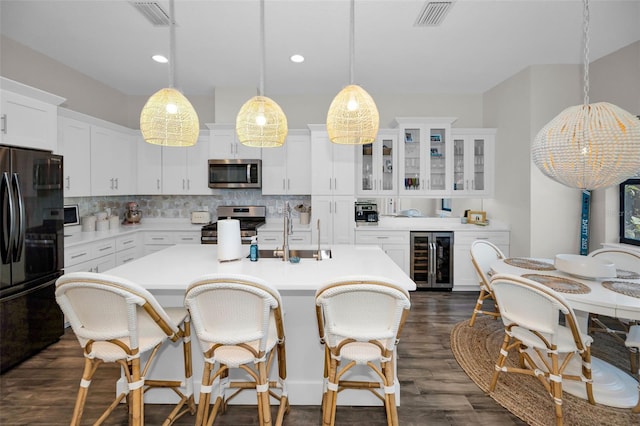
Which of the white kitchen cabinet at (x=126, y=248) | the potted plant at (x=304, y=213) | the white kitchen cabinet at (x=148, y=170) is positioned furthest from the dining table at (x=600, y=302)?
the white kitchen cabinet at (x=148, y=170)

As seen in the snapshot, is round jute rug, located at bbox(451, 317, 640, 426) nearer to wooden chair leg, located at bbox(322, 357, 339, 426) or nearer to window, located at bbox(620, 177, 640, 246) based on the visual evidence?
A: wooden chair leg, located at bbox(322, 357, 339, 426)

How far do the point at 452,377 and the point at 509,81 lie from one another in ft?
13.0

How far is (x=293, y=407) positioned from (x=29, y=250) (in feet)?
8.43

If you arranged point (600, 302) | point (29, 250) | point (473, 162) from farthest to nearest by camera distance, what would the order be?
1. point (473, 162)
2. point (29, 250)
3. point (600, 302)

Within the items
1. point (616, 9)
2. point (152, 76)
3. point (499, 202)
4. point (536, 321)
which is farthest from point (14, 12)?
point (499, 202)

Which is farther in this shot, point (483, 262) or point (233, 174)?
point (233, 174)

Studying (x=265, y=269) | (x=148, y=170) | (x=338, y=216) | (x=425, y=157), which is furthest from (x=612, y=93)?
(x=148, y=170)

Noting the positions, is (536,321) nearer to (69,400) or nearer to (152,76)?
(69,400)

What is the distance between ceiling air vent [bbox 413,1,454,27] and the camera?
2707 mm

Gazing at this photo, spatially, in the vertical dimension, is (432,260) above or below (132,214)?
below

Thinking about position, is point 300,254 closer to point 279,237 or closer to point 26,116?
point 279,237

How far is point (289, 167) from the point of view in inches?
191

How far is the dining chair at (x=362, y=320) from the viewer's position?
1.54 m

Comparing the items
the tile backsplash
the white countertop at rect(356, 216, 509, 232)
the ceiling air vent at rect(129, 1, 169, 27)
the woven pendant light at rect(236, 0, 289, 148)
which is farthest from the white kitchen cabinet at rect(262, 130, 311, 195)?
the woven pendant light at rect(236, 0, 289, 148)
